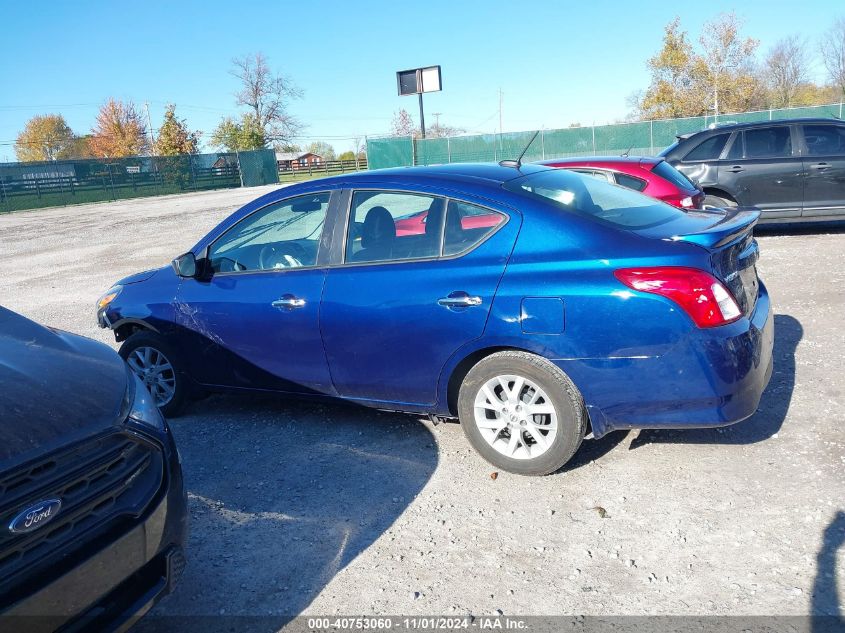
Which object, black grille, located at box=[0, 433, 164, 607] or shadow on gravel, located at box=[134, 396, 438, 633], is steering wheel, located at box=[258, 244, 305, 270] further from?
black grille, located at box=[0, 433, 164, 607]

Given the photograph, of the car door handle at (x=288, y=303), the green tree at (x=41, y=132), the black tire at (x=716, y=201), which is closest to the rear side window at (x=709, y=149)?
the black tire at (x=716, y=201)

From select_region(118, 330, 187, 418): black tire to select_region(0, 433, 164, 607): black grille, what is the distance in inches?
89.7

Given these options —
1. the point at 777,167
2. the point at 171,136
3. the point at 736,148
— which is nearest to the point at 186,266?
the point at 736,148

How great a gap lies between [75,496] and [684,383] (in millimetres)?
2582

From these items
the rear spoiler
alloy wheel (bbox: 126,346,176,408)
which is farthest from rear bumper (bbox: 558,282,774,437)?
alloy wheel (bbox: 126,346,176,408)

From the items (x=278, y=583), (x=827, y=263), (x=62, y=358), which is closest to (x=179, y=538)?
(x=278, y=583)

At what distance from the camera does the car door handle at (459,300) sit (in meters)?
3.54

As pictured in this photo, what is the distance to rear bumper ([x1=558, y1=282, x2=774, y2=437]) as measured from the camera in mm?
3172

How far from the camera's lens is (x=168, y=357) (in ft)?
15.5

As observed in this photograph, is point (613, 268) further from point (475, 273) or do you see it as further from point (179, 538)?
point (179, 538)

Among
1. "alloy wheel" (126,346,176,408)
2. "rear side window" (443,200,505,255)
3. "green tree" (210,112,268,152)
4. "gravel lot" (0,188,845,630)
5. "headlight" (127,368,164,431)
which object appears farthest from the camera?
"green tree" (210,112,268,152)

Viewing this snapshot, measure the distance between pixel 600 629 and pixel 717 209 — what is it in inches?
117

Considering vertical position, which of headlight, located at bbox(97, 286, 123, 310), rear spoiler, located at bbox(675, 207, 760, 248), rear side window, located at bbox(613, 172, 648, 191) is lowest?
headlight, located at bbox(97, 286, 123, 310)

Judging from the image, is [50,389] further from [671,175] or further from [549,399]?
[671,175]
